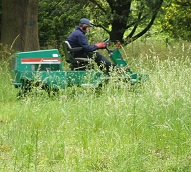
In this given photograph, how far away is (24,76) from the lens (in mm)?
8867

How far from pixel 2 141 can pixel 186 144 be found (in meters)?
1.87

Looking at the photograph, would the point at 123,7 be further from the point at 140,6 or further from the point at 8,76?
the point at 8,76

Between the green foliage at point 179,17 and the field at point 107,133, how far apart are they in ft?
44.5

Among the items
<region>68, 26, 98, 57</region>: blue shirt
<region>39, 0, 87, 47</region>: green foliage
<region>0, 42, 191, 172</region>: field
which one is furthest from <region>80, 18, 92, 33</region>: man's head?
<region>39, 0, 87, 47</region>: green foliage

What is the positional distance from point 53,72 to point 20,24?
4.76 metres

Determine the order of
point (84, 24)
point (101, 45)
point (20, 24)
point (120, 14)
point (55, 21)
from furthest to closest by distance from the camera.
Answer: point (120, 14)
point (55, 21)
point (20, 24)
point (84, 24)
point (101, 45)

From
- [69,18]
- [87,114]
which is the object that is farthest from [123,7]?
[87,114]

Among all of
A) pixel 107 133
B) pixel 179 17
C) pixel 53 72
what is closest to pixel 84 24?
pixel 53 72

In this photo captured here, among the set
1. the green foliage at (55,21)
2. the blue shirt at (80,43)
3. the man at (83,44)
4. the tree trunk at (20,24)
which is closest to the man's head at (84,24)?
the man at (83,44)

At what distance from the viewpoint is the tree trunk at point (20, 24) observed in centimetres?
1350

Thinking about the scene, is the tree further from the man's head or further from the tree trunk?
the man's head

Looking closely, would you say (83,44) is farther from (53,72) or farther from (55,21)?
(55,21)

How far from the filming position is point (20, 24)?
44.5 ft

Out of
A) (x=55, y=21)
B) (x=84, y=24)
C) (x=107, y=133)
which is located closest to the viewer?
(x=107, y=133)
